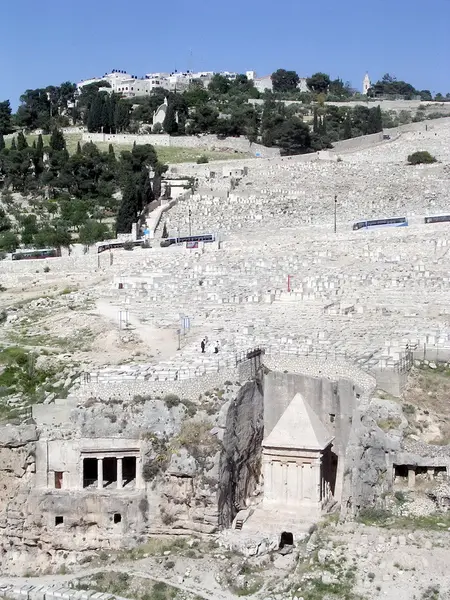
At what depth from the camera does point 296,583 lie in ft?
66.2

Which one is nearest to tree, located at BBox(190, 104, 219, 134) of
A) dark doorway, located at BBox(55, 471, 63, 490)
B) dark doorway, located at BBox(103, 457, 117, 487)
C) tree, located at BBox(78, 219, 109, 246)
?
tree, located at BBox(78, 219, 109, 246)

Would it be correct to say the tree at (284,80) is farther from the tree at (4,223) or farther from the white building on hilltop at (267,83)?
the tree at (4,223)

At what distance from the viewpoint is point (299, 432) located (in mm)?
23875

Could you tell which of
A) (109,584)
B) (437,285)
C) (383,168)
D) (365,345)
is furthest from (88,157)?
(109,584)

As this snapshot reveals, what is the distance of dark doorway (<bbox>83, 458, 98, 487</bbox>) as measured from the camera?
78.0 ft

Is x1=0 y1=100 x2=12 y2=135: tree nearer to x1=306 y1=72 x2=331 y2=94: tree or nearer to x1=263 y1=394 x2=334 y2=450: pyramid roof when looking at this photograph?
x1=306 y1=72 x2=331 y2=94: tree

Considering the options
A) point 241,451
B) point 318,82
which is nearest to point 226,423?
point 241,451

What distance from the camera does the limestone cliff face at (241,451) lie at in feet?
76.4

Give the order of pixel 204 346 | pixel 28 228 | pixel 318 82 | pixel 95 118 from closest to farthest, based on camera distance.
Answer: pixel 204 346
pixel 28 228
pixel 95 118
pixel 318 82

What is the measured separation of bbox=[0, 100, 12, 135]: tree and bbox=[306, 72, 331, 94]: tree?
45.9m

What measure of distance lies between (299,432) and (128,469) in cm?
378

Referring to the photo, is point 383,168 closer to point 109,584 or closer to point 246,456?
point 246,456

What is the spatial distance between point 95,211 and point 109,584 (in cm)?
3852

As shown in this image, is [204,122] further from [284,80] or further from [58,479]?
[58,479]
